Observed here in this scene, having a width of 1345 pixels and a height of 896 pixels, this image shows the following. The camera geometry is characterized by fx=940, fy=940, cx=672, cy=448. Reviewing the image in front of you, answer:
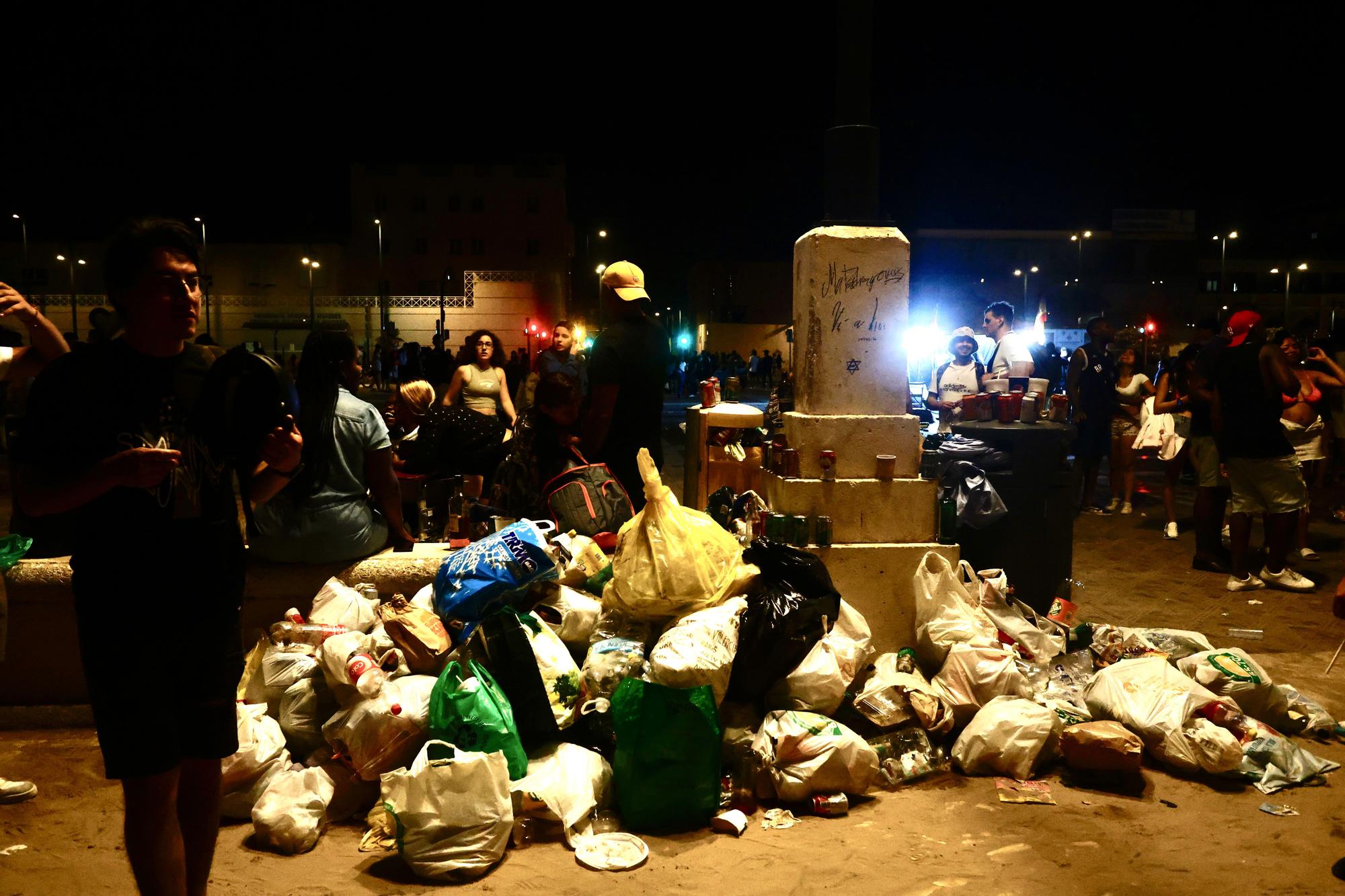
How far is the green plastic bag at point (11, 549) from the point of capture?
4258 mm

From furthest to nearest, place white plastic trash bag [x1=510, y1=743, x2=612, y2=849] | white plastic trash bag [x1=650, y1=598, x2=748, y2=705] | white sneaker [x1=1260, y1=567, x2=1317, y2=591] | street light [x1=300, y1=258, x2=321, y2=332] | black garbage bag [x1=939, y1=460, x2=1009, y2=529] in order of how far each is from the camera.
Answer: street light [x1=300, y1=258, x2=321, y2=332], white sneaker [x1=1260, y1=567, x2=1317, y2=591], black garbage bag [x1=939, y1=460, x2=1009, y2=529], white plastic trash bag [x1=650, y1=598, x2=748, y2=705], white plastic trash bag [x1=510, y1=743, x2=612, y2=849]

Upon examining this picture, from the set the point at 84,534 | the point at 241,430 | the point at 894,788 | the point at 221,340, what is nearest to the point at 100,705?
the point at 84,534

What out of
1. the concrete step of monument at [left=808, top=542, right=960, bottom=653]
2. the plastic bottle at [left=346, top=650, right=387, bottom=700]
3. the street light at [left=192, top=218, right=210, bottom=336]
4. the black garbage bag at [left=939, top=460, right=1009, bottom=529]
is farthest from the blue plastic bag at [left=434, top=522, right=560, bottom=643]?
the street light at [left=192, top=218, right=210, bottom=336]

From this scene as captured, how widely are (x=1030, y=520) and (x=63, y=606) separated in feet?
17.0

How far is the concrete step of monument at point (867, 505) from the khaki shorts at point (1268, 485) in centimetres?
357

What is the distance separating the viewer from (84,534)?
230 centimetres

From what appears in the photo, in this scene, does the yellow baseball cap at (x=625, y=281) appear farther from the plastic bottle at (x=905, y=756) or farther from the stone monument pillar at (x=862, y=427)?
the plastic bottle at (x=905, y=756)

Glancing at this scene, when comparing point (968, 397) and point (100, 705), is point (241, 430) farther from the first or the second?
point (968, 397)

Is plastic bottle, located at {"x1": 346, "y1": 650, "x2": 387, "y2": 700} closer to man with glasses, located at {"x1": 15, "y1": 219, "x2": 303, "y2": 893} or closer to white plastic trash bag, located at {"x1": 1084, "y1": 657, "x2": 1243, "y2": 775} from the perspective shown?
man with glasses, located at {"x1": 15, "y1": 219, "x2": 303, "y2": 893}

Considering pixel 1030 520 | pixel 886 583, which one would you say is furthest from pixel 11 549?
→ pixel 1030 520

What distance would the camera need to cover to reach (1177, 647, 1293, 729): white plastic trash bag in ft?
14.4

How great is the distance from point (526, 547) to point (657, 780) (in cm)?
118

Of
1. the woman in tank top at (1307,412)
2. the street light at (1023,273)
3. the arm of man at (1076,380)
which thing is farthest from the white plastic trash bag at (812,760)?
the street light at (1023,273)

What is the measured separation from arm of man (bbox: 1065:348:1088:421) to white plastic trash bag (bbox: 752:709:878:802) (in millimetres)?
7293
